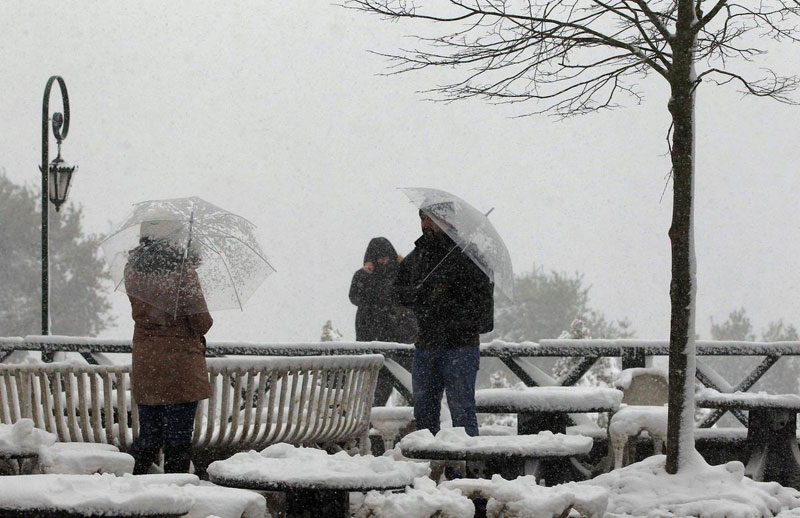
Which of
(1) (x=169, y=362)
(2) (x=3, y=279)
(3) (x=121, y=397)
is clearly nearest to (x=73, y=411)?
(3) (x=121, y=397)

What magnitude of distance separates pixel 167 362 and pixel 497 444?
1.88 meters

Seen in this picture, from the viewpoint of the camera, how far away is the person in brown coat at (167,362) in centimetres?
687

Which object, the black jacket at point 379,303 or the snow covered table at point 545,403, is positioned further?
the black jacket at point 379,303

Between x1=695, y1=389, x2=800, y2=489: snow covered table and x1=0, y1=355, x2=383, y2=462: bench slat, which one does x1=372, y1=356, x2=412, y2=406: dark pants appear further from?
x1=695, y1=389, x2=800, y2=489: snow covered table

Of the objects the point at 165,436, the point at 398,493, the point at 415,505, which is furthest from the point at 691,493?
the point at 165,436

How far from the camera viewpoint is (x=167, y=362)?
687cm

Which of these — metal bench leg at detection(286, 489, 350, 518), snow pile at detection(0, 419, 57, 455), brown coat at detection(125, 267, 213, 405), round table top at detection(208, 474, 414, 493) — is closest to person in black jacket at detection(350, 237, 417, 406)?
brown coat at detection(125, 267, 213, 405)

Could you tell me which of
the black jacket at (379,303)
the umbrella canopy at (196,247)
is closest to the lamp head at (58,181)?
the black jacket at (379,303)

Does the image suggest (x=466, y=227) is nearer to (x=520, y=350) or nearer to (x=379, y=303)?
(x=520, y=350)

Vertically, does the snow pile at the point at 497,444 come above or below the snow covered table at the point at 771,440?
above

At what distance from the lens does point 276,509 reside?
→ 5871mm

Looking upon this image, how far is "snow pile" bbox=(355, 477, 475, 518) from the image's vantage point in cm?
502

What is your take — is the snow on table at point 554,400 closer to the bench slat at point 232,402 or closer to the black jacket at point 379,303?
the bench slat at point 232,402

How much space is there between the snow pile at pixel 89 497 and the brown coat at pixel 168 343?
2.91m
